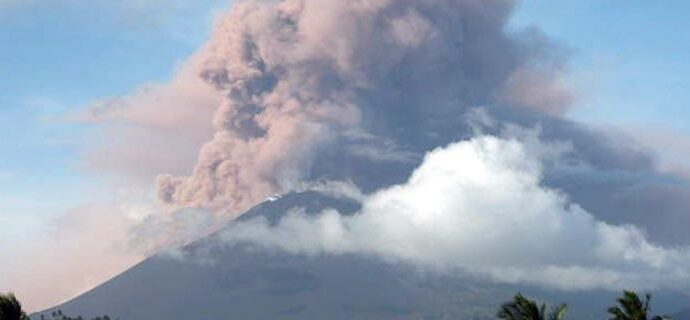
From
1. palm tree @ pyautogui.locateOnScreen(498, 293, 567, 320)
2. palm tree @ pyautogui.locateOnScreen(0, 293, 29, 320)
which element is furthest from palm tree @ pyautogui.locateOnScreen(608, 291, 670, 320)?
palm tree @ pyautogui.locateOnScreen(0, 293, 29, 320)

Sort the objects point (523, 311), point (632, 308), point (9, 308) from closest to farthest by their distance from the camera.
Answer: point (9, 308) → point (632, 308) → point (523, 311)

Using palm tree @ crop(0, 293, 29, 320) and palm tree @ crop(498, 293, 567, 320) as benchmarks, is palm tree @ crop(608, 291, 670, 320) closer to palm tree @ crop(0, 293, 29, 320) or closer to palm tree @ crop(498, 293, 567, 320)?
palm tree @ crop(498, 293, 567, 320)

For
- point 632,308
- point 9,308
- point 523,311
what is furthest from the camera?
point 523,311

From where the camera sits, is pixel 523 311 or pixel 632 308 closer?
pixel 632 308

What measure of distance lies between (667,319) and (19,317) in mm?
29533

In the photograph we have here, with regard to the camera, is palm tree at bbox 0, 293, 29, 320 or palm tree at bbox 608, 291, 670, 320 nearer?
palm tree at bbox 0, 293, 29, 320

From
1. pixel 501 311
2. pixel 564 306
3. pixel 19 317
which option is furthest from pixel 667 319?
pixel 19 317

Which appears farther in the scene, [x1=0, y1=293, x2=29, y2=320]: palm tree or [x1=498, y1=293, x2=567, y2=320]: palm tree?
[x1=498, y1=293, x2=567, y2=320]: palm tree

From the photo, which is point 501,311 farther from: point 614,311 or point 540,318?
point 614,311

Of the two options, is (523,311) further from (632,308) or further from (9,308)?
(9,308)

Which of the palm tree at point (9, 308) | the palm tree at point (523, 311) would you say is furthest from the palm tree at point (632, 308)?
the palm tree at point (9, 308)

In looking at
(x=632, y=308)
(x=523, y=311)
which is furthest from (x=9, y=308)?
(x=632, y=308)

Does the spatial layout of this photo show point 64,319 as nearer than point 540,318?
No

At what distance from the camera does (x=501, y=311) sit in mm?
47406
